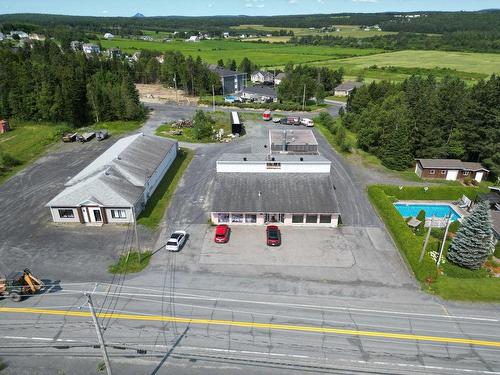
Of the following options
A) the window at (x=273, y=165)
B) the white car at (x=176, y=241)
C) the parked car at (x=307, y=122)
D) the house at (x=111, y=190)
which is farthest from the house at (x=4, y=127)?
the parked car at (x=307, y=122)

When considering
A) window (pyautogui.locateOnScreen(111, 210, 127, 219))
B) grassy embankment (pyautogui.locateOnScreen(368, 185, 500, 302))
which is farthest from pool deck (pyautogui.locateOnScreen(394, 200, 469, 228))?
window (pyautogui.locateOnScreen(111, 210, 127, 219))

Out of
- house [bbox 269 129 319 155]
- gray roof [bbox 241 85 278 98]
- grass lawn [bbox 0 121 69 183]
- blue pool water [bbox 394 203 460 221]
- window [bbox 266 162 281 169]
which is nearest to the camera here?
window [bbox 266 162 281 169]

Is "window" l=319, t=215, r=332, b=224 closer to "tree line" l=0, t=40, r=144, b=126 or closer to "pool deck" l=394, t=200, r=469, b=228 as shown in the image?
"pool deck" l=394, t=200, r=469, b=228

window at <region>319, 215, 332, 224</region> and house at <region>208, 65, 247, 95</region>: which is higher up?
house at <region>208, 65, 247, 95</region>

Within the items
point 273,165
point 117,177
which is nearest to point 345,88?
point 273,165

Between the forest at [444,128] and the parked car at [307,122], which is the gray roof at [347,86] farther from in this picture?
the forest at [444,128]

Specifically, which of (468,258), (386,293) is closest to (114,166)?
(386,293)
